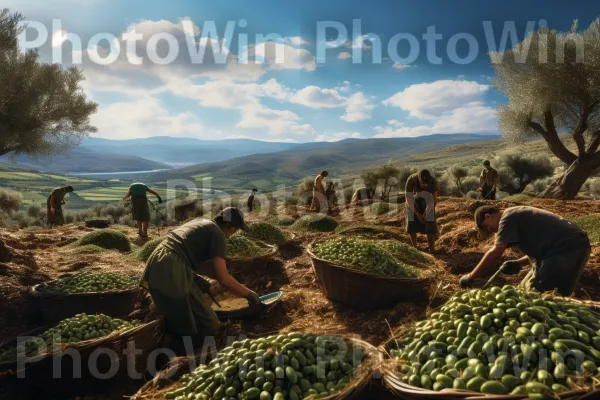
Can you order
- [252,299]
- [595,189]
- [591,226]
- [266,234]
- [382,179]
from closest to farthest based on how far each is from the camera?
[252,299]
[591,226]
[266,234]
[595,189]
[382,179]

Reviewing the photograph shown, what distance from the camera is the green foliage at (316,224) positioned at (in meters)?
13.8

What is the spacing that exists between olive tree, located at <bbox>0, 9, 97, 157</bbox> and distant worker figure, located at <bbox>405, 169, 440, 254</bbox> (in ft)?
41.6

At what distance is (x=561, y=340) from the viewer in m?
2.84

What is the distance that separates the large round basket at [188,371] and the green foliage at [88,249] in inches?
375

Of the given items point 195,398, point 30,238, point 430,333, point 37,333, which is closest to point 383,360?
point 430,333

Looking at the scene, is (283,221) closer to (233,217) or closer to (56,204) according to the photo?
(56,204)

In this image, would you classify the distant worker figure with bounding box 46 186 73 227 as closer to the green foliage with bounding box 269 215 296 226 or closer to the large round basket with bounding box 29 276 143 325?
the green foliage with bounding box 269 215 296 226

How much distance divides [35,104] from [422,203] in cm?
1371

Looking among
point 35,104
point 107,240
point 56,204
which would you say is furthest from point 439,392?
point 56,204

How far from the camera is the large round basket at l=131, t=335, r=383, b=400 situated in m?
2.91

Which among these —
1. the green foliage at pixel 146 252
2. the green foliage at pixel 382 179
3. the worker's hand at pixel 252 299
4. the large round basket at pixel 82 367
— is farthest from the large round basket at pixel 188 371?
the green foliage at pixel 382 179

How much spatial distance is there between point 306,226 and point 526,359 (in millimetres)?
11401

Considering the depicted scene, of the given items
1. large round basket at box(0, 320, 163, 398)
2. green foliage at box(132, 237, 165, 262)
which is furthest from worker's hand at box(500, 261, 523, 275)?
green foliage at box(132, 237, 165, 262)

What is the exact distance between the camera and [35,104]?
46.4 ft
